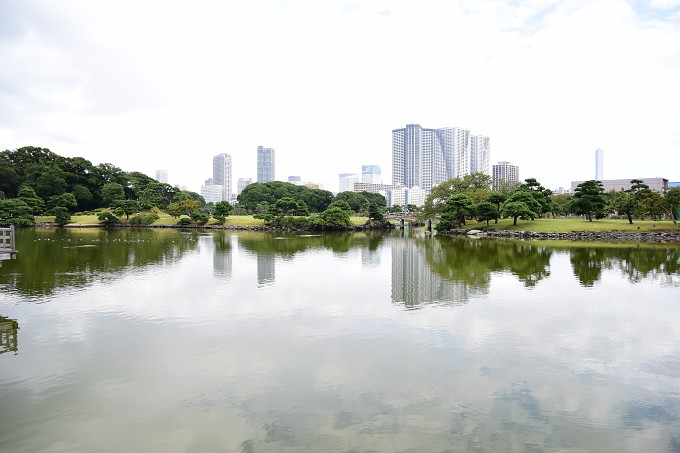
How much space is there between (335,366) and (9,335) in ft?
24.5

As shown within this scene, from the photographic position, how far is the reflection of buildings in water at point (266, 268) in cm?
1702

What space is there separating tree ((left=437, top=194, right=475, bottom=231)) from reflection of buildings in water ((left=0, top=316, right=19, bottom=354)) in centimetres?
4675

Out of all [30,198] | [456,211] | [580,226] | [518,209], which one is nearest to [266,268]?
[518,209]

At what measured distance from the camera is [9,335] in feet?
30.7

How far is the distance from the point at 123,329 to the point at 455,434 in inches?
315

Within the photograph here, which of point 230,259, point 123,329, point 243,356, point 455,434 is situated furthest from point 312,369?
point 230,259

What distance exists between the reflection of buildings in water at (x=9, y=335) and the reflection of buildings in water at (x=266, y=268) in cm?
784

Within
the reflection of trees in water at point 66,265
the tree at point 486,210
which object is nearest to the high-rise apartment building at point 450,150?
the tree at point 486,210

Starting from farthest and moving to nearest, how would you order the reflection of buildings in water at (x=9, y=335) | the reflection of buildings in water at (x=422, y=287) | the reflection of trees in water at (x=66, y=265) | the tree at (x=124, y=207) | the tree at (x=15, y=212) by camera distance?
the tree at (x=124, y=207)
the tree at (x=15, y=212)
the reflection of trees in water at (x=66, y=265)
the reflection of buildings in water at (x=422, y=287)
the reflection of buildings in water at (x=9, y=335)

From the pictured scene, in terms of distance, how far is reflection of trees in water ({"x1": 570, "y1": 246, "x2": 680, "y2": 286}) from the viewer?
1841 cm

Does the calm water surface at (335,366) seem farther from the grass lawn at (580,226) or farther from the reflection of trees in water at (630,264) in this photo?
the grass lawn at (580,226)

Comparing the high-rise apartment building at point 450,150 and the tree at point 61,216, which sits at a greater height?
the high-rise apartment building at point 450,150

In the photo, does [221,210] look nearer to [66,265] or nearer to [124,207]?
[124,207]

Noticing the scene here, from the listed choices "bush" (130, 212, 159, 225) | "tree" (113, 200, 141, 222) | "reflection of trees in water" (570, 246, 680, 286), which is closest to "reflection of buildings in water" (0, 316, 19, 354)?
"reflection of trees in water" (570, 246, 680, 286)
